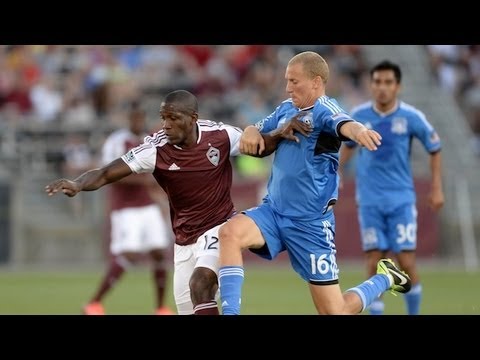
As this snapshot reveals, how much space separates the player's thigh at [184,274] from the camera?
29.0ft

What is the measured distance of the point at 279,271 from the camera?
20609 millimetres

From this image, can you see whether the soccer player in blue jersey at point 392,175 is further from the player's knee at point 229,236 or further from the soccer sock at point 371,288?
the player's knee at point 229,236

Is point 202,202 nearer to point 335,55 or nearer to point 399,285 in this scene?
Result: point 399,285

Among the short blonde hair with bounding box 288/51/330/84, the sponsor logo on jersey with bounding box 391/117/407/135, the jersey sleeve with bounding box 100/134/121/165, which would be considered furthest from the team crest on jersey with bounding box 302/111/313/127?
the jersey sleeve with bounding box 100/134/121/165

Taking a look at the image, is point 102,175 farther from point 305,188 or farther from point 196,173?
point 305,188

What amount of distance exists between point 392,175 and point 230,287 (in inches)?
168

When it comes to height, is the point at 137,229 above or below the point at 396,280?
above

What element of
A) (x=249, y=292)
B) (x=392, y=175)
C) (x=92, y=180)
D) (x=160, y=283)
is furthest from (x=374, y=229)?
(x=249, y=292)

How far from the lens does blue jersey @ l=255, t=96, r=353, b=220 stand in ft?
26.8

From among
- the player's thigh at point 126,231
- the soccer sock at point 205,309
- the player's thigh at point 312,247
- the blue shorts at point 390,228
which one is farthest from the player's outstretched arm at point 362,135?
the player's thigh at point 126,231

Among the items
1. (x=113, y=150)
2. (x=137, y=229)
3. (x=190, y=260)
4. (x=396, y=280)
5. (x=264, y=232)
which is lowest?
(x=396, y=280)

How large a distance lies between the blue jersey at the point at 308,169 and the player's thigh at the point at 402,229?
132 inches

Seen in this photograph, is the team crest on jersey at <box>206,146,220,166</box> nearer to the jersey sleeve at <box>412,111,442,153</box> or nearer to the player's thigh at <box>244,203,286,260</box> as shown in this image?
the player's thigh at <box>244,203,286,260</box>

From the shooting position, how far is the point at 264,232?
26.6 ft
